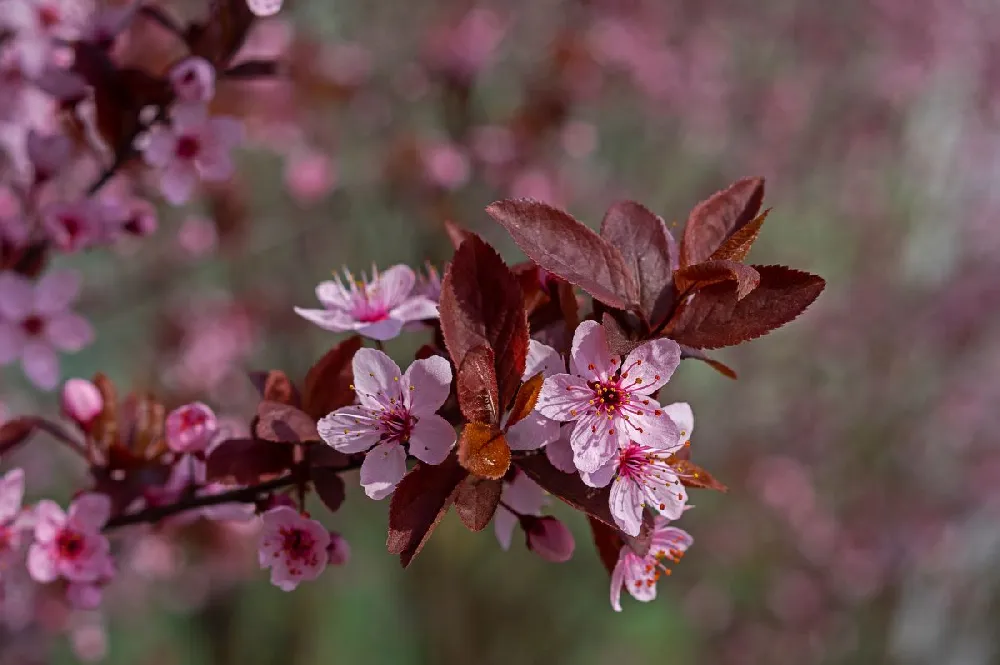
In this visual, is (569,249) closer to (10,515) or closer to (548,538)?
(548,538)

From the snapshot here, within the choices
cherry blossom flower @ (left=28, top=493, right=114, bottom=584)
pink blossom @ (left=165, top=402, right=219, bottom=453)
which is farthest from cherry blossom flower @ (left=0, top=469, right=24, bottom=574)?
pink blossom @ (left=165, top=402, right=219, bottom=453)

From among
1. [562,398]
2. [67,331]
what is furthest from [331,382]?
[67,331]

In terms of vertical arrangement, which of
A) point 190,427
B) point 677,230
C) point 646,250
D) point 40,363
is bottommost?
point 677,230

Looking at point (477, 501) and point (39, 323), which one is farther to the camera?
point (39, 323)

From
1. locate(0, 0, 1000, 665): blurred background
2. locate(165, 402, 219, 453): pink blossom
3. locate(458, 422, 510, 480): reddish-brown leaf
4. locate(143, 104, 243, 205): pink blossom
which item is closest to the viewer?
locate(458, 422, 510, 480): reddish-brown leaf

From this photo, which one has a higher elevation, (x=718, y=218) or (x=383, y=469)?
(x=718, y=218)

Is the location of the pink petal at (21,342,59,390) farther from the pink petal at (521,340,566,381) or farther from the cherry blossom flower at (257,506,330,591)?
the pink petal at (521,340,566,381)
